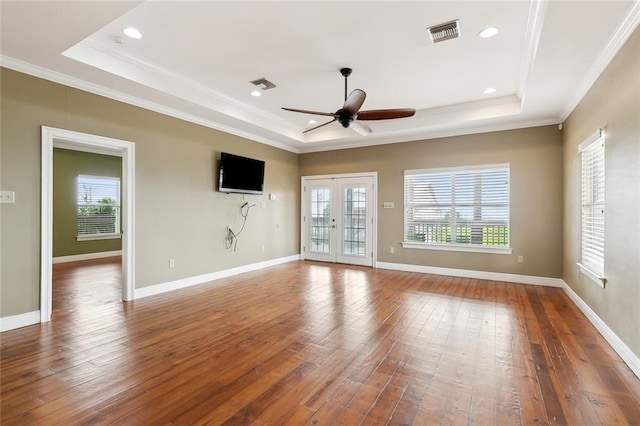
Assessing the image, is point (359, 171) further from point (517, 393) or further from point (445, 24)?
point (517, 393)

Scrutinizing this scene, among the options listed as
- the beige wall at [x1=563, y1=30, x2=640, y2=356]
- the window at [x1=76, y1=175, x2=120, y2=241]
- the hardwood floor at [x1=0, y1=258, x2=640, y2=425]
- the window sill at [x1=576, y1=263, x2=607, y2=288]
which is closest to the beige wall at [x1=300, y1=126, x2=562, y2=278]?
the hardwood floor at [x1=0, y1=258, x2=640, y2=425]

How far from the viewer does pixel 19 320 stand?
3.38 m

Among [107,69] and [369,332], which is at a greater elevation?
[107,69]

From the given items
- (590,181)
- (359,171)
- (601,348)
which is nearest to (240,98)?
(359,171)

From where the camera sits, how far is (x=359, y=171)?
282 inches

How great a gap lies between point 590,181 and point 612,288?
1.49 meters

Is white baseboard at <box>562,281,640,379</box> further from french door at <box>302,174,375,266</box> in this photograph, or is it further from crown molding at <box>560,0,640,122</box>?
french door at <box>302,174,375,266</box>

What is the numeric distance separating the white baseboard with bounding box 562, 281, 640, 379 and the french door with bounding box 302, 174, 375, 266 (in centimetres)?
377

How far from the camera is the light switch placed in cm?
329

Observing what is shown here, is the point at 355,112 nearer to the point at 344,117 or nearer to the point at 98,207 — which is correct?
the point at 344,117

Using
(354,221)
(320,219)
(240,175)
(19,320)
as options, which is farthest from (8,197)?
(354,221)

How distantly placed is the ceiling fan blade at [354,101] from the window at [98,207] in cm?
751

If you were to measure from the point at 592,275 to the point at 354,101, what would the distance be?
3.40 m

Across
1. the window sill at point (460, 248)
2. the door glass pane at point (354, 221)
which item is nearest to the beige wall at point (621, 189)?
the window sill at point (460, 248)
